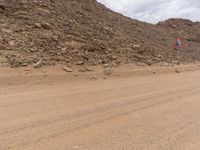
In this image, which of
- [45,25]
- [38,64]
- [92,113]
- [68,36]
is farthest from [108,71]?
[92,113]

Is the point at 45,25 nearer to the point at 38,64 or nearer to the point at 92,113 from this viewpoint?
the point at 38,64

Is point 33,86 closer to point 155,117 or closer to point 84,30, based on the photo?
point 155,117

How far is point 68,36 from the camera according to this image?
1418 cm

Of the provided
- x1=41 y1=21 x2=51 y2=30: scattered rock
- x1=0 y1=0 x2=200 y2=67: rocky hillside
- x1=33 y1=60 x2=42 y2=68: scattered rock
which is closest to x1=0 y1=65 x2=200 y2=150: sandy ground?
x1=33 y1=60 x2=42 y2=68: scattered rock

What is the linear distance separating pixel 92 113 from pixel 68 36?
8030 mm

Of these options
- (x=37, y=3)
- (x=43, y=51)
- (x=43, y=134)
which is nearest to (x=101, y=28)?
(x=37, y=3)

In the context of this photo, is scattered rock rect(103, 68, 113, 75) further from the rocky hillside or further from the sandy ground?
the sandy ground

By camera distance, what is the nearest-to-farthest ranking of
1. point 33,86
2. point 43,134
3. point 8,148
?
1. point 8,148
2. point 43,134
3. point 33,86

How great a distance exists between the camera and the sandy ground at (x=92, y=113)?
197 inches

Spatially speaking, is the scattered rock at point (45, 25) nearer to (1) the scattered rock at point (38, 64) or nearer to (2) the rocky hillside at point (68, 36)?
(2) the rocky hillside at point (68, 36)

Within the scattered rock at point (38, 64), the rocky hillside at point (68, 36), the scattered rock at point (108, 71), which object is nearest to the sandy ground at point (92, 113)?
the scattered rock at point (38, 64)

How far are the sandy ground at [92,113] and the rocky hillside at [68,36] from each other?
1519 mm

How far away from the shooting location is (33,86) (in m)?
9.21

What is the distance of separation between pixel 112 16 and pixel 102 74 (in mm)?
10115
